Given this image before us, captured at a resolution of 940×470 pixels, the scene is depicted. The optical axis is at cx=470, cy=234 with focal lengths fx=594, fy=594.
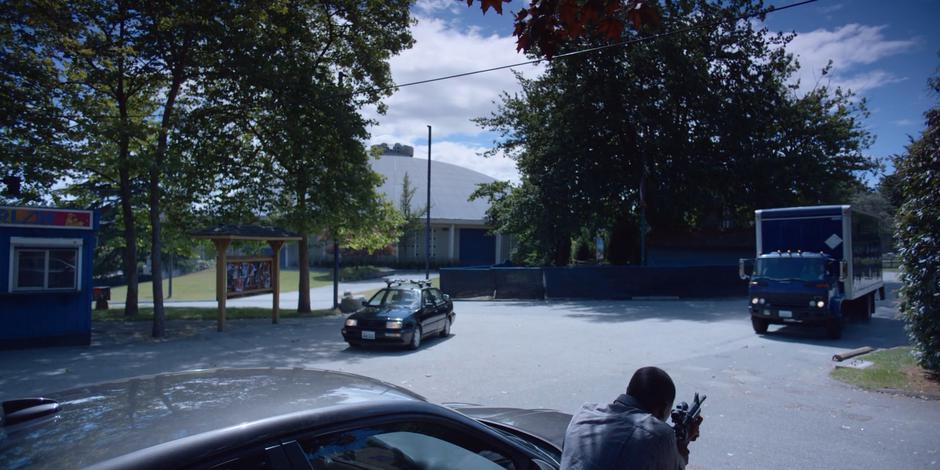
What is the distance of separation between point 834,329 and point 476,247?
126 ft

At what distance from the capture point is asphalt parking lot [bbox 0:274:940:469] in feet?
22.4

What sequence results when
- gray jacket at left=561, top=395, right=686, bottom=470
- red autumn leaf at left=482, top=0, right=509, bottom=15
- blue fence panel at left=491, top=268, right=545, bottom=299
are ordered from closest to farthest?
gray jacket at left=561, top=395, right=686, bottom=470 → red autumn leaf at left=482, top=0, right=509, bottom=15 → blue fence panel at left=491, top=268, right=545, bottom=299

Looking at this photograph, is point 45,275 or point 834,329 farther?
point 834,329

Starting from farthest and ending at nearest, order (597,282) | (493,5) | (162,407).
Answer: (597,282) < (493,5) < (162,407)

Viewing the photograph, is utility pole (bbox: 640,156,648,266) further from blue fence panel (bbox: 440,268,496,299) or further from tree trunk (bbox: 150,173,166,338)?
tree trunk (bbox: 150,173,166,338)

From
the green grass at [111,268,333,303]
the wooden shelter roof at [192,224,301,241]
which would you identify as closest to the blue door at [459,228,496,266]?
the green grass at [111,268,333,303]

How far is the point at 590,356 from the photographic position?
12453mm

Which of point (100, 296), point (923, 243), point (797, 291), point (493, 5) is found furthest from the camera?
point (100, 296)

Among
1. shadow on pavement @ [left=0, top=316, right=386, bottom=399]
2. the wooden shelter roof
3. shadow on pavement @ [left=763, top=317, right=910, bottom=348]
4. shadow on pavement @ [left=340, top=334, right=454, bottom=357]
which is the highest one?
the wooden shelter roof

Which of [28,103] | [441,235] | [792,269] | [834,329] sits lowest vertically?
[834,329]

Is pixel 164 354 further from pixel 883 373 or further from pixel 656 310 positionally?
pixel 656 310

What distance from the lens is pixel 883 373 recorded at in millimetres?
10305

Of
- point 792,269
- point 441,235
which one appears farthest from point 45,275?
point 441,235

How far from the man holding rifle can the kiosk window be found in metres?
14.8
